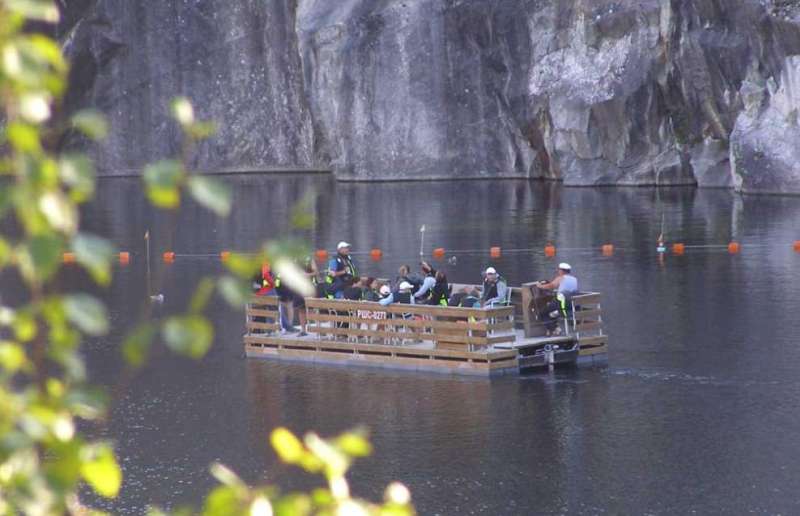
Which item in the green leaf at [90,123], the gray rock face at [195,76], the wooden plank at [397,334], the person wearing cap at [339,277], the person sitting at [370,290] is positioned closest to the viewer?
the green leaf at [90,123]

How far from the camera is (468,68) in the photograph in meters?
85.6

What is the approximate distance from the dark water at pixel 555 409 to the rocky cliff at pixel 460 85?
27.0 meters

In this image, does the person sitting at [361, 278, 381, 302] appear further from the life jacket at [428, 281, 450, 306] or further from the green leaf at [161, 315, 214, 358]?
the green leaf at [161, 315, 214, 358]

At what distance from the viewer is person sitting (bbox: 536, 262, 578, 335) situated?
96.9 feet

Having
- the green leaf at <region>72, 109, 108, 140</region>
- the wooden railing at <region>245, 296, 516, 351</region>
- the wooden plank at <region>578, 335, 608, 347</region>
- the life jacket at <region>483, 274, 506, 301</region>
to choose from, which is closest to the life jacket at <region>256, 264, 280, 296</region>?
the wooden railing at <region>245, 296, 516, 351</region>

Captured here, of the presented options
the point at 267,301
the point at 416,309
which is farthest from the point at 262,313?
the point at 416,309

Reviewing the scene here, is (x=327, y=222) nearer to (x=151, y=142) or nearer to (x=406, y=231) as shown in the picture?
(x=406, y=231)

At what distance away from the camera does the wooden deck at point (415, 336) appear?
1122 inches

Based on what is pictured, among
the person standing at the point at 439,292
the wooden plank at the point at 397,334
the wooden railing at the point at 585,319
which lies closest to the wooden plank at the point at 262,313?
the wooden plank at the point at 397,334

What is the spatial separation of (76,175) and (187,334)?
2.09 ft

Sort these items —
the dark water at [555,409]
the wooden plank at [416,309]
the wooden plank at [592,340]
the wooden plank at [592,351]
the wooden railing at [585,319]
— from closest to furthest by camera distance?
the dark water at [555,409] < the wooden plank at [416,309] < the wooden plank at [592,340] < the wooden plank at [592,351] < the wooden railing at [585,319]

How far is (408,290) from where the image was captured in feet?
99.5

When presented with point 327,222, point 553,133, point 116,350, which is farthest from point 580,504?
point 553,133

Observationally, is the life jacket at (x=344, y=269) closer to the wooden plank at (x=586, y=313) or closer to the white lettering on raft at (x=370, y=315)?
the white lettering on raft at (x=370, y=315)
